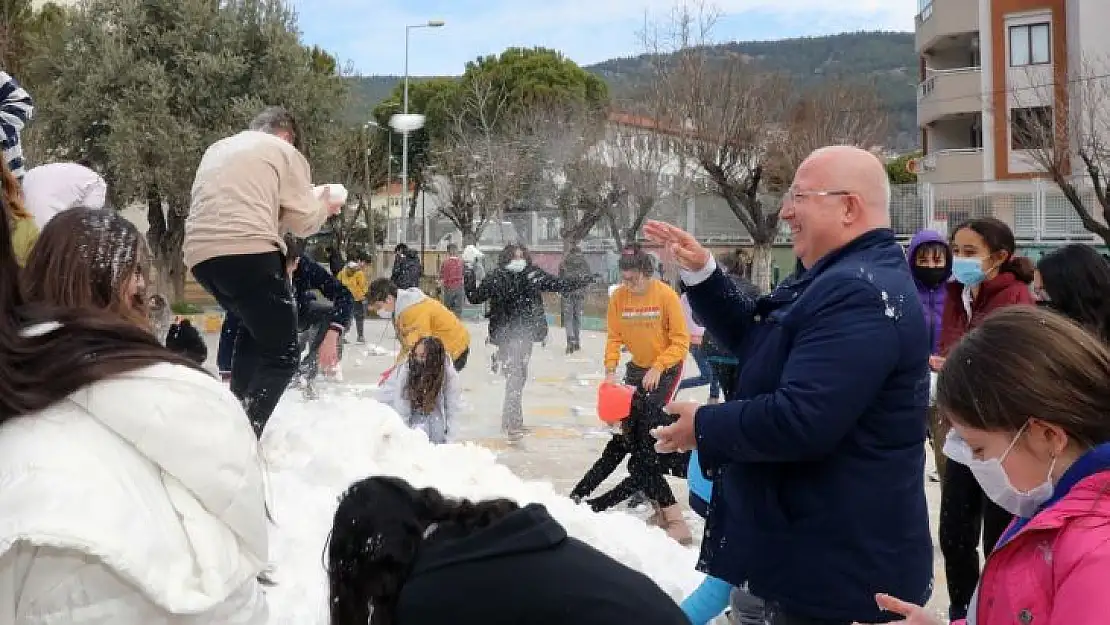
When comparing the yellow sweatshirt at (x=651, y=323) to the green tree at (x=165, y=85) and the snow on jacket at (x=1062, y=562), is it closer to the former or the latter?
the snow on jacket at (x=1062, y=562)

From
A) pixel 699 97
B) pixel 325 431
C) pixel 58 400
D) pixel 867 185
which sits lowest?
pixel 325 431

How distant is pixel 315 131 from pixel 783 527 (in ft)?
63.8

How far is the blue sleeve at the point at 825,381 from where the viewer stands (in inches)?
92.8

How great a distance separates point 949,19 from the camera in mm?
32469

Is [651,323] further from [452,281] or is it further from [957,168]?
[957,168]

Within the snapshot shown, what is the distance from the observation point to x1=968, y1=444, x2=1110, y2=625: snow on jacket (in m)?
1.43

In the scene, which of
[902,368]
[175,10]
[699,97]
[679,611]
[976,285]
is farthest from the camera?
[699,97]

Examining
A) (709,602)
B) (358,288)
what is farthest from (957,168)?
(709,602)

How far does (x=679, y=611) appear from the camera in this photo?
57.1 inches

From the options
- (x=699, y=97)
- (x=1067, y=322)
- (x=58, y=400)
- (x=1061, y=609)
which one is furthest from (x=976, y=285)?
(x=699, y=97)

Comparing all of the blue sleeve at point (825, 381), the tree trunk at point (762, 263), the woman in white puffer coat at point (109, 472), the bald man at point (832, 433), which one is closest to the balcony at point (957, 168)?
the tree trunk at point (762, 263)

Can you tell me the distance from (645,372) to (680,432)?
4.20 m

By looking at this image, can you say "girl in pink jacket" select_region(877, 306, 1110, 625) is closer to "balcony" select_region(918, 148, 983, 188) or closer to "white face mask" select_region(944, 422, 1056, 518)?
"white face mask" select_region(944, 422, 1056, 518)

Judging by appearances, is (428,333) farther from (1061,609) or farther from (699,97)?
(699,97)
